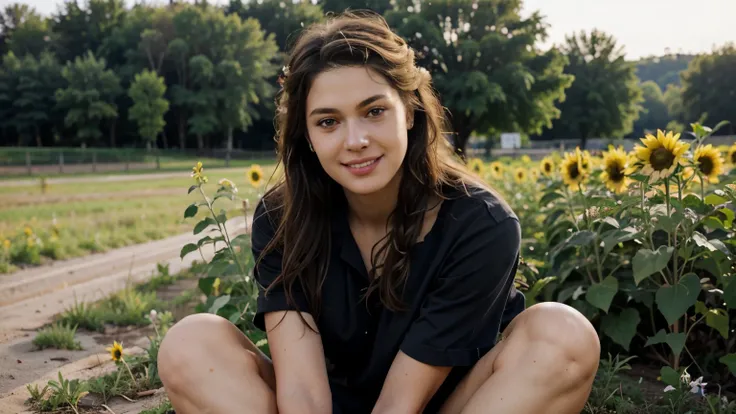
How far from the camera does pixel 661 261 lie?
78.5 inches

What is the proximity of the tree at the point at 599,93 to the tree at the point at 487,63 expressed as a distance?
15.0 m

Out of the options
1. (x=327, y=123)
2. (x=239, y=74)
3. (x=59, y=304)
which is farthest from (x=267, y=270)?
(x=239, y=74)

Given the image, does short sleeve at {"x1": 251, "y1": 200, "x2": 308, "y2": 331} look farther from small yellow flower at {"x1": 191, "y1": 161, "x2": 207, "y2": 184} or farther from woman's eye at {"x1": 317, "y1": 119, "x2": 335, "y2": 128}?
small yellow flower at {"x1": 191, "y1": 161, "x2": 207, "y2": 184}

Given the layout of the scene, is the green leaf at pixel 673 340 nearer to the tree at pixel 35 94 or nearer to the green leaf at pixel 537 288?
the green leaf at pixel 537 288

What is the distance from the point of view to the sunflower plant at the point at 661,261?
2.11 meters

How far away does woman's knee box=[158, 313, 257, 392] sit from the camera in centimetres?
177

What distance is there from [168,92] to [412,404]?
4003 cm

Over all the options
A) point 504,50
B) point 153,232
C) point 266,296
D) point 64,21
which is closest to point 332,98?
point 266,296

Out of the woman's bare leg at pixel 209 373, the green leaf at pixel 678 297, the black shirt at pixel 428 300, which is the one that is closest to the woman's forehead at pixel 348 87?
the black shirt at pixel 428 300

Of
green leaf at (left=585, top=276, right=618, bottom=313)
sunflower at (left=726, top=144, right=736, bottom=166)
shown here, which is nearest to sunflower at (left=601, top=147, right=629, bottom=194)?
green leaf at (left=585, top=276, right=618, bottom=313)

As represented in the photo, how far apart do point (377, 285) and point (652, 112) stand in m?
79.2

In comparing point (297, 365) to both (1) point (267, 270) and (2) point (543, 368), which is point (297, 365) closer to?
(1) point (267, 270)

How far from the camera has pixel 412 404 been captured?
1.67 m

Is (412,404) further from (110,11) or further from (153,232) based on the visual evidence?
(110,11)
